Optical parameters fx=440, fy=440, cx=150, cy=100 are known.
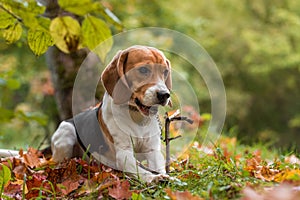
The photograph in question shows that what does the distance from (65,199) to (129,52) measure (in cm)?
82

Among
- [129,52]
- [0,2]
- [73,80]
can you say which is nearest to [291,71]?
[73,80]

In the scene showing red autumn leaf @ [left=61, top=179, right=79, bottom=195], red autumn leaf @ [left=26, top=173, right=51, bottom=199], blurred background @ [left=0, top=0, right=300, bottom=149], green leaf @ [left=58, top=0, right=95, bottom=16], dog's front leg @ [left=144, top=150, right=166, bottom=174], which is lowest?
red autumn leaf @ [left=26, top=173, right=51, bottom=199]

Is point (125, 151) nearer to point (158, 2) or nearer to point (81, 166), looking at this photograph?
point (81, 166)

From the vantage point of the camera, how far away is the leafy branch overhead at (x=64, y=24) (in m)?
1.05

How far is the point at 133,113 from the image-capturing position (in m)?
2.37

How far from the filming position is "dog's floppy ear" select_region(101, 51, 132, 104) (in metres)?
2.31

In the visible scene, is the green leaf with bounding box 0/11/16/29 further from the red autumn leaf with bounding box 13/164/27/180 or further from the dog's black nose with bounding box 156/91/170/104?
the red autumn leaf with bounding box 13/164/27/180

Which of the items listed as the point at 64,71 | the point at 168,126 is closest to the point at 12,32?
the point at 168,126

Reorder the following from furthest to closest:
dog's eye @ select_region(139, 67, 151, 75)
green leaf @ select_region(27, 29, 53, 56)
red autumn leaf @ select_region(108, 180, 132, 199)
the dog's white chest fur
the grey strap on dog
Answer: the grey strap on dog < the dog's white chest fur < dog's eye @ select_region(139, 67, 151, 75) < red autumn leaf @ select_region(108, 180, 132, 199) < green leaf @ select_region(27, 29, 53, 56)

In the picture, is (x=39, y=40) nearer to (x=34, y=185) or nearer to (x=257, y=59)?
(x=34, y=185)

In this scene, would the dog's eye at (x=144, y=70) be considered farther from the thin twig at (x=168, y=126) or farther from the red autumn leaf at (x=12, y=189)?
the red autumn leaf at (x=12, y=189)

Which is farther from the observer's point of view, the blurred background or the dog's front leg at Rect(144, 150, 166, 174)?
the blurred background

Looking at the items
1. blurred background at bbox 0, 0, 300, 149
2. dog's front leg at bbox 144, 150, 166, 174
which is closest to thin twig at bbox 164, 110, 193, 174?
dog's front leg at bbox 144, 150, 166, 174

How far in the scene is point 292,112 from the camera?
46.3ft
